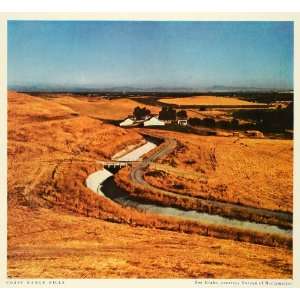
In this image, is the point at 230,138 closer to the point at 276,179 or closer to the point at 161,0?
the point at 276,179

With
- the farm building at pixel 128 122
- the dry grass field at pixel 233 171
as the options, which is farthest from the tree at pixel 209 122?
the farm building at pixel 128 122

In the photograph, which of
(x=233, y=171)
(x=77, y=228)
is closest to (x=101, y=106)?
(x=77, y=228)

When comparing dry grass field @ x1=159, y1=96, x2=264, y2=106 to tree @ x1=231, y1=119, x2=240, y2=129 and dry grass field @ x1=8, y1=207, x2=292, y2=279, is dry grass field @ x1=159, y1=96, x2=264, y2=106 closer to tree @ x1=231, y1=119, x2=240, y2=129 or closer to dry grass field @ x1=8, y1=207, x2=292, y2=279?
A: tree @ x1=231, y1=119, x2=240, y2=129

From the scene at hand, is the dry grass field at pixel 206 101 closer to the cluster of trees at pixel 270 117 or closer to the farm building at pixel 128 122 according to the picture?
the cluster of trees at pixel 270 117

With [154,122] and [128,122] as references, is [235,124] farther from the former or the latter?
[128,122]

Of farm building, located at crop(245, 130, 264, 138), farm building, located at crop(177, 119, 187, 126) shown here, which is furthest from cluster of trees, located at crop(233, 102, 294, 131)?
farm building, located at crop(177, 119, 187, 126)

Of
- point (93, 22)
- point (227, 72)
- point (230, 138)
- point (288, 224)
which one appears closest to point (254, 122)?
point (230, 138)
